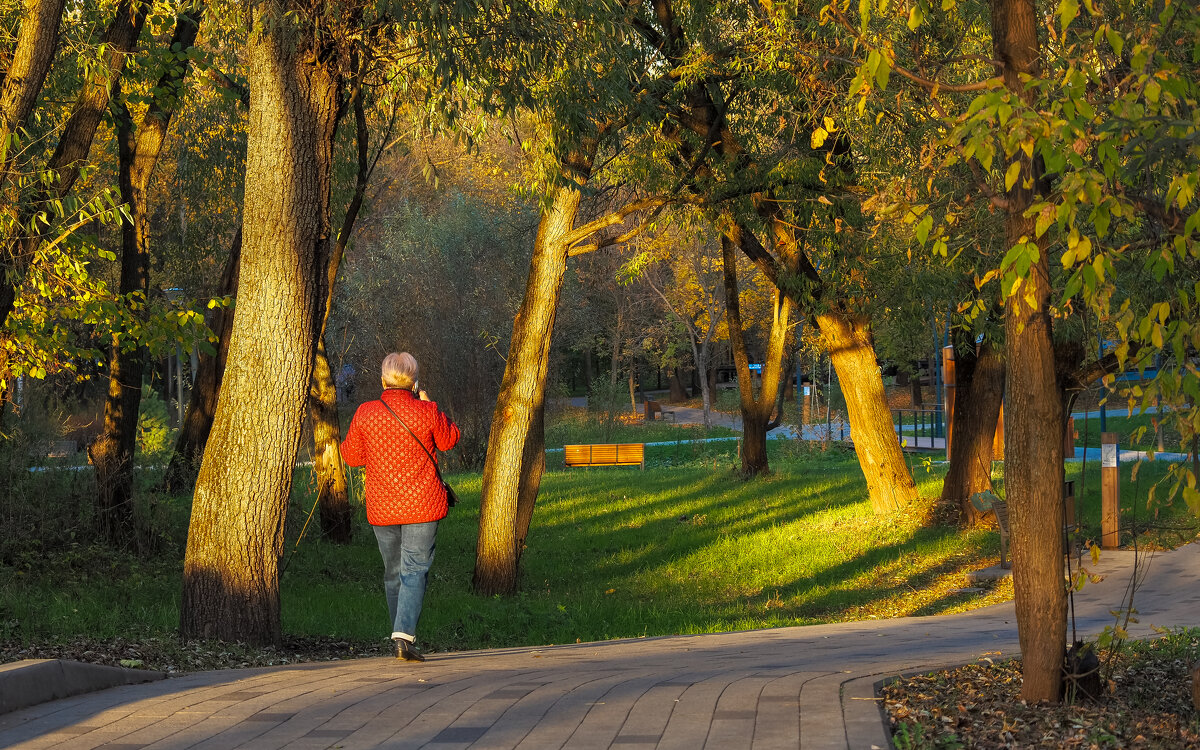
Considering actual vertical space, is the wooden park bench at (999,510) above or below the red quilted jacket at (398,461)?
below

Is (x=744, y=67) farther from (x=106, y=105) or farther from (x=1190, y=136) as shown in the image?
(x=1190, y=136)

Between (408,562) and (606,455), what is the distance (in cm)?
2097

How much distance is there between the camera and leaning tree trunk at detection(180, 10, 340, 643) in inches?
323

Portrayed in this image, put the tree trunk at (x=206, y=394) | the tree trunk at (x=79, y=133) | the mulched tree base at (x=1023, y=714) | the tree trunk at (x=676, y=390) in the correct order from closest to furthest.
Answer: the mulched tree base at (x=1023, y=714)
the tree trunk at (x=79, y=133)
the tree trunk at (x=206, y=394)
the tree trunk at (x=676, y=390)

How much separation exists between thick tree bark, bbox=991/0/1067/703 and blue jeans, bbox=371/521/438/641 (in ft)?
11.3

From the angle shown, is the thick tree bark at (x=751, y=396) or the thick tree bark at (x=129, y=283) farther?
the thick tree bark at (x=751, y=396)

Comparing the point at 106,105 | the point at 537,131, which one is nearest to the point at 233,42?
the point at 106,105

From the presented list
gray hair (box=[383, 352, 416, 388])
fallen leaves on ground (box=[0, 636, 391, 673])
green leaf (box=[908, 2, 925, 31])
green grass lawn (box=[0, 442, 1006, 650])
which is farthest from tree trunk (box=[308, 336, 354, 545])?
green leaf (box=[908, 2, 925, 31])

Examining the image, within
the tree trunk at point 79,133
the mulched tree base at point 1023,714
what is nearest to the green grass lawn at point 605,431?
the tree trunk at point 79,133

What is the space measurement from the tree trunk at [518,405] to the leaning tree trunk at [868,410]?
504 centimetres

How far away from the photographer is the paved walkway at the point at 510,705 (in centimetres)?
476

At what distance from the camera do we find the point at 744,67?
13922 millimetres

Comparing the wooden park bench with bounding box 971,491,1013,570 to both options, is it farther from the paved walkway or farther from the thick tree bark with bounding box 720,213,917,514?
the paved walkway

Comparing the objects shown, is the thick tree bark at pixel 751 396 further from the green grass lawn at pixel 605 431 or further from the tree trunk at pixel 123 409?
the tree trunk at pixel 123 409
